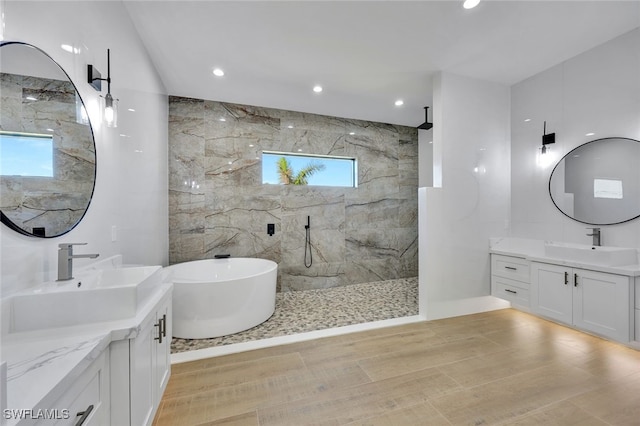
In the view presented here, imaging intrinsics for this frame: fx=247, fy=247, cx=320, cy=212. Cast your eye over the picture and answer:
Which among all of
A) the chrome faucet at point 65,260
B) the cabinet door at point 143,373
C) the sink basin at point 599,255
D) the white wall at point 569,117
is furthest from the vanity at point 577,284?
the chrome faucet at point 65,260

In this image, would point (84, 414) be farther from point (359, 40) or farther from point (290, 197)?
point (290, 197)

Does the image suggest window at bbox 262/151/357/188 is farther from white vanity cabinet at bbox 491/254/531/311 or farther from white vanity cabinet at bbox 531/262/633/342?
white vanity cabinet at bbox 531/262/633/342

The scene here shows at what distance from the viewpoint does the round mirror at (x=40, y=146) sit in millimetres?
1087

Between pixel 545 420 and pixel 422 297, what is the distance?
59.6 inches

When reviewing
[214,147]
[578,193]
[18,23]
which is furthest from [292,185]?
[578,193]

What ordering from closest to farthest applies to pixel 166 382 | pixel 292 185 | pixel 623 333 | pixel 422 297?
pixel 166 382 < pixel 623 333 < pixel 422 297 < pixel 292 185

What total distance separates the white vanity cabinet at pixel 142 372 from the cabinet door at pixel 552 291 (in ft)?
11.8

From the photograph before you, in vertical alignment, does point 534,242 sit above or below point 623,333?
above

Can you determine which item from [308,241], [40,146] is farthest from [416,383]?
[40,146]

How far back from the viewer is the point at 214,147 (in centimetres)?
377

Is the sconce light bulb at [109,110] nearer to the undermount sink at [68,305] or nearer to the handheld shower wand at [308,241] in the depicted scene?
the undermount sink at [68,305]

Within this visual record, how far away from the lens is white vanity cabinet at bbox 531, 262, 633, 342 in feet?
6.95

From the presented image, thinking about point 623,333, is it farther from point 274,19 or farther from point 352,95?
point 274,19

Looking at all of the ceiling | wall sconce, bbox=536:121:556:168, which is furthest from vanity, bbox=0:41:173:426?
wall sconce, bbox=536:121:556:168
